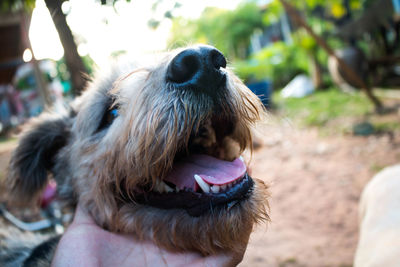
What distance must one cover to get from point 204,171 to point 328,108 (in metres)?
9.61

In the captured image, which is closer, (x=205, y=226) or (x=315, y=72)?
(x=205, y=226)

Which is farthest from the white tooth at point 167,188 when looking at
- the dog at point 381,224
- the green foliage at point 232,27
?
the green foliage at point 232,27

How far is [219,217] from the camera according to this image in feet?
6.02

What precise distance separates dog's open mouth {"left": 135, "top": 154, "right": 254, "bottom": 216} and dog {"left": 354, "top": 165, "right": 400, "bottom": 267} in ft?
3.87

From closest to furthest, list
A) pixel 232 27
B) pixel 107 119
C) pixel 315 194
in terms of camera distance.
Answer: pixel 107 119, pixel 315 194, pixel 232 27

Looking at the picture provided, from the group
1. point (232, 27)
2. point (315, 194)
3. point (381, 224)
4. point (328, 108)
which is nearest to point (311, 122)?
point (328, 108)

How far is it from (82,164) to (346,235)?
363cm

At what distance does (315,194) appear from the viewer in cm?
563

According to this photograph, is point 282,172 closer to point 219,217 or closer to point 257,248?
point 257,248

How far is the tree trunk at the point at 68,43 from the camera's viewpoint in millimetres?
2274

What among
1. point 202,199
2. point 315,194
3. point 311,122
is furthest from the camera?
point 311,122

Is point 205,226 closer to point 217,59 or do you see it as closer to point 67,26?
point 217,59

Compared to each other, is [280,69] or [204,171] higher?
[204,171]

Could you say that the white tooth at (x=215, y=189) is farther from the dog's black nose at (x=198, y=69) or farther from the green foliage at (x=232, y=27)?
the green foliage at (x=232, y=27)
